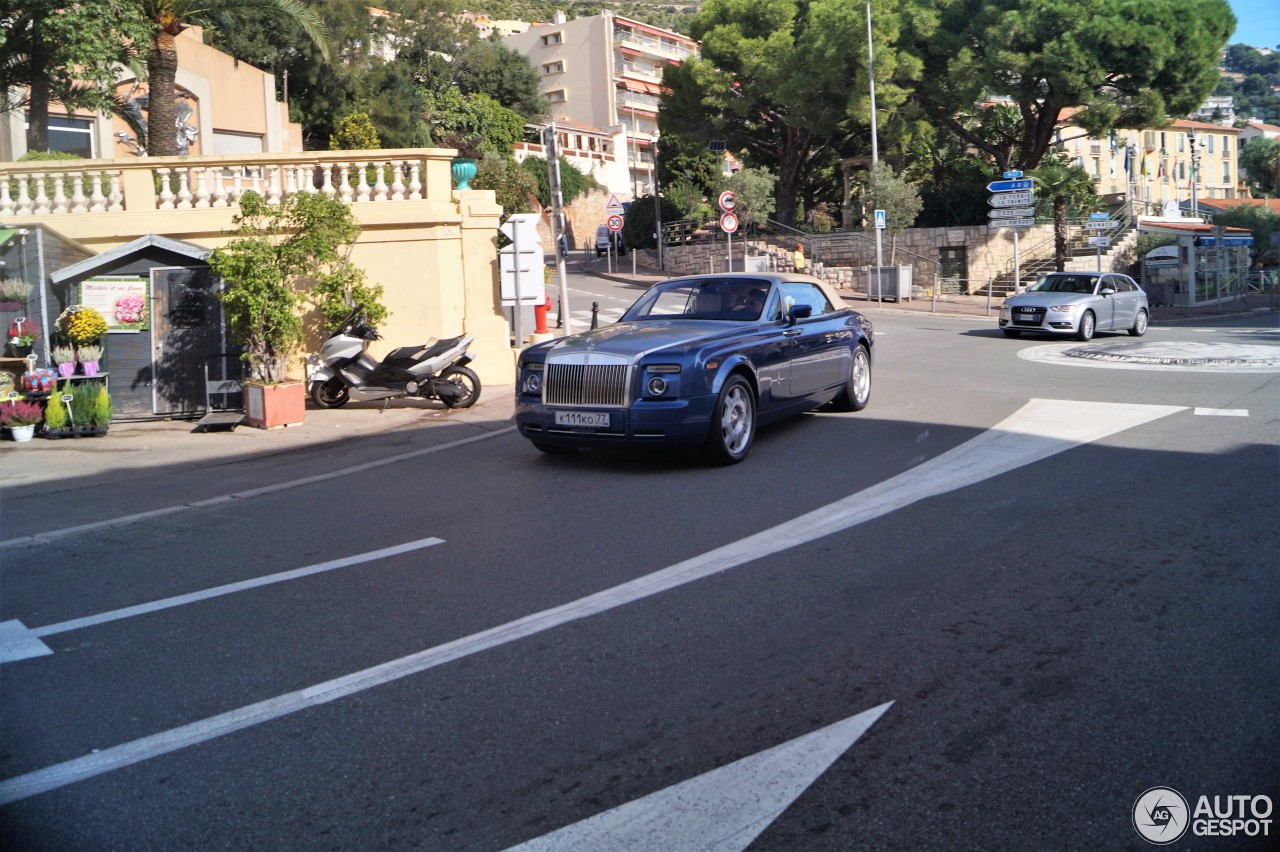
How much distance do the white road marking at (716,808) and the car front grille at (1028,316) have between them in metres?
20.0

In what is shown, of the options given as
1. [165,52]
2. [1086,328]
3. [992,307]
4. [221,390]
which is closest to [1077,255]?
[992,307]

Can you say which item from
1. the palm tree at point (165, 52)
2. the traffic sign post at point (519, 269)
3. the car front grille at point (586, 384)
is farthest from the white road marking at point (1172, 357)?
the palm tree at point (165, 52)

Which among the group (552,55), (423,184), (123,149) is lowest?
(423,184)

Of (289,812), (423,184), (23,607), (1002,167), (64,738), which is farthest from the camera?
(1002,167)

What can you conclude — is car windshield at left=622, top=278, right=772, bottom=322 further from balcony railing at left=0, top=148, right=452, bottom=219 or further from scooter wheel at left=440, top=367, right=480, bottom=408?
balcony railing at left=0, top=148, right=452, bottom=219

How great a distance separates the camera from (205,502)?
9.09 metres

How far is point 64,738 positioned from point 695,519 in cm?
422

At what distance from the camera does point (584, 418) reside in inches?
361

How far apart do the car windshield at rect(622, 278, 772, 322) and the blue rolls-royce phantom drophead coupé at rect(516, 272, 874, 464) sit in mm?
12

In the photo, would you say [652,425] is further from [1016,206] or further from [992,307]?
[992,307]

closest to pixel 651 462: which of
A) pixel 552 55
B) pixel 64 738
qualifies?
pixel 64 738

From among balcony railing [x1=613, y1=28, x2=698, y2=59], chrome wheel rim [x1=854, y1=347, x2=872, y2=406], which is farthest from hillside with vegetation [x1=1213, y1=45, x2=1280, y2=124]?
chrome wheel rim [x1=854, y1=347, x2=872, y2=406]

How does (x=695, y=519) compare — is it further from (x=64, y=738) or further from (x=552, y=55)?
(x=552, y=55)

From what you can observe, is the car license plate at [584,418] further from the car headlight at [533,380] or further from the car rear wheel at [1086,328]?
the car rear wheel at [1086,328]
